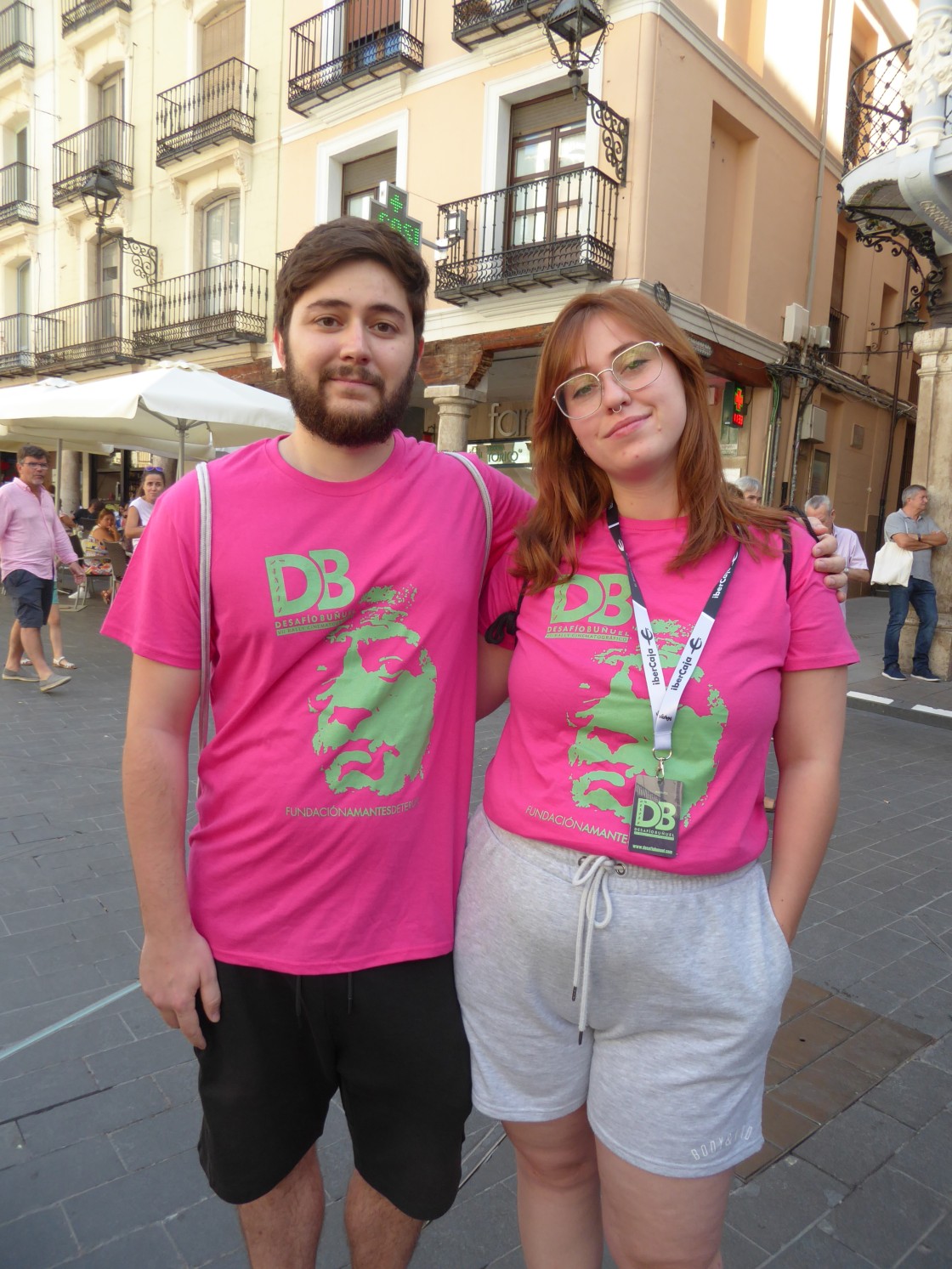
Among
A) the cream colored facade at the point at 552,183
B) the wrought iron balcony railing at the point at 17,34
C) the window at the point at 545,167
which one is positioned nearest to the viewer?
the cream colored facade at the point at 552,183

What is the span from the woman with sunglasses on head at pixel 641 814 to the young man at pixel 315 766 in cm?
13

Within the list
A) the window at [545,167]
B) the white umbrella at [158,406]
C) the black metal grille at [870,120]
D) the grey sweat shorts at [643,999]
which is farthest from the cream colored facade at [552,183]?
the grey sweat shorts at [643,999]

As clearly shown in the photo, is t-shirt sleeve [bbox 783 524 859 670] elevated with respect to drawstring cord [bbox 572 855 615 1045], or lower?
elevated

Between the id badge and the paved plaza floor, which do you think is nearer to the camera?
the id badge

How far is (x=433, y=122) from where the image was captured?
13125 millimetres

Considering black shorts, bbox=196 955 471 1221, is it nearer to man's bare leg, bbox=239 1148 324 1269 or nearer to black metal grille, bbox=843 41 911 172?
man's bare leg, bbox=239 1148 324 1269

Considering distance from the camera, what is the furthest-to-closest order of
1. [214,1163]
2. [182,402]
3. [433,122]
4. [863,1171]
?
[433,122]
[182,402]
[863,1171]
[214,1163]

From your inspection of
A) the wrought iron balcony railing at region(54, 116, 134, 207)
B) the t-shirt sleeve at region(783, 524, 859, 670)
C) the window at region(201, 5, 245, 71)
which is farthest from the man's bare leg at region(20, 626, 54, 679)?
the wrought iron balcony railing at region(54, 116, 134, 207)

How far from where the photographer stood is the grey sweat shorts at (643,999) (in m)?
1.41

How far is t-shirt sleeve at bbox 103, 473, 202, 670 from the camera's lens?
154 cm

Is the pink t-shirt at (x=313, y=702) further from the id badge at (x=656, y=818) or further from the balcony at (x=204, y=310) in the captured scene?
the balcony at (x=204, y=310)

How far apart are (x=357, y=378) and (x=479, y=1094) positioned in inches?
50.7

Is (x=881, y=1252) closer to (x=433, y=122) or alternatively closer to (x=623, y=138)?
(x=623, y=138)

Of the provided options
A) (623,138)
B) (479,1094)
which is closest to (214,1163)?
(479,1094)
